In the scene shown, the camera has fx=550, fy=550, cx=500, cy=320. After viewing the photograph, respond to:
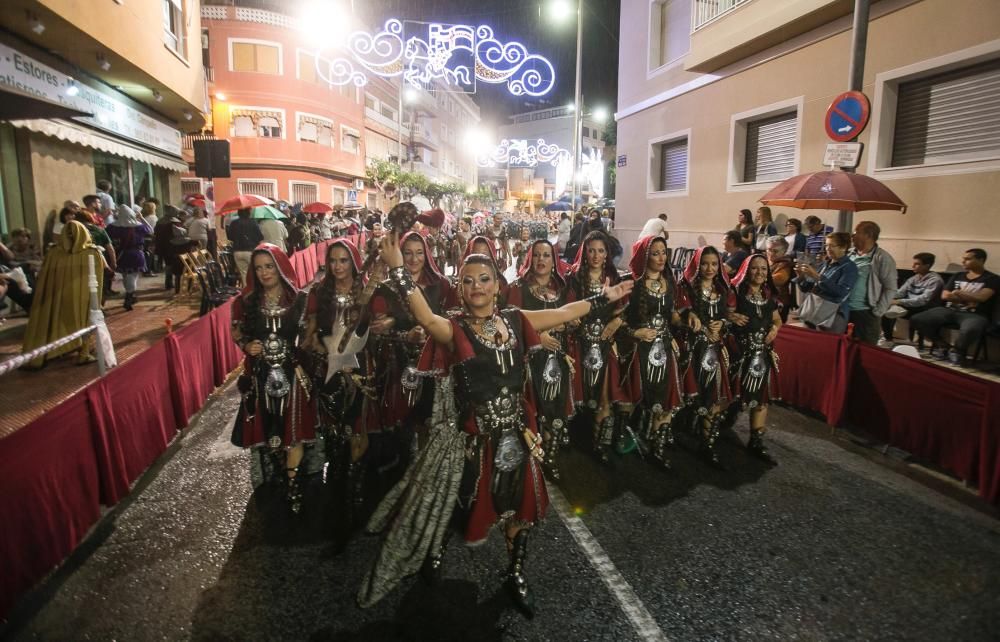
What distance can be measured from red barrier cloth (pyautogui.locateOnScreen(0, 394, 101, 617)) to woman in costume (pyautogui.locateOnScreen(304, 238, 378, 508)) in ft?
5.12

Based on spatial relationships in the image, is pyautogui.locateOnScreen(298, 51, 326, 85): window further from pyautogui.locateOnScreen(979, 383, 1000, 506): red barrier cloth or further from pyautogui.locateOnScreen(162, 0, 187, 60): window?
pyautogui.locateOnScreen(979, 383, 1000, 506): red barrier cloth

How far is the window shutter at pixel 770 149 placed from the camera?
38.4 ft

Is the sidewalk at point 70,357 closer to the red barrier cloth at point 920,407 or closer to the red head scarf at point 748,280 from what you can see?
the red head scarf at point 748,280

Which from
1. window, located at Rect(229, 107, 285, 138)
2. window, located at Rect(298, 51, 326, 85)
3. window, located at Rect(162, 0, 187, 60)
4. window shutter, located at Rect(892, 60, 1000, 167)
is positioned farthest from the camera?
window, located at Rect(298, 51, 326, 85)

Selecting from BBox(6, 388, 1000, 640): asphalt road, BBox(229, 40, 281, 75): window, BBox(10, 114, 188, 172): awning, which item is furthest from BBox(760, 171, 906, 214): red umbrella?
BBox(229, 40, 281, 75): window

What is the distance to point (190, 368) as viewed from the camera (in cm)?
605

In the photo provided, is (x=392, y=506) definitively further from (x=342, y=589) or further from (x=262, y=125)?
(x=262, y=125)

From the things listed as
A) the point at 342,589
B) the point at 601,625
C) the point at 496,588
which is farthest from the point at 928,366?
the point at 342,589

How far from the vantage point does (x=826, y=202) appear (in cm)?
683

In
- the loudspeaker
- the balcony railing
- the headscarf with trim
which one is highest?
the balcony railing

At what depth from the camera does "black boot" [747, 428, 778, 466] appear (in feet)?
16.9

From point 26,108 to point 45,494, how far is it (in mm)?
5211

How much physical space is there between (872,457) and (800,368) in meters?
1.41

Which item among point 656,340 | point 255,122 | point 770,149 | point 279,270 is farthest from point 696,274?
point 255,122
